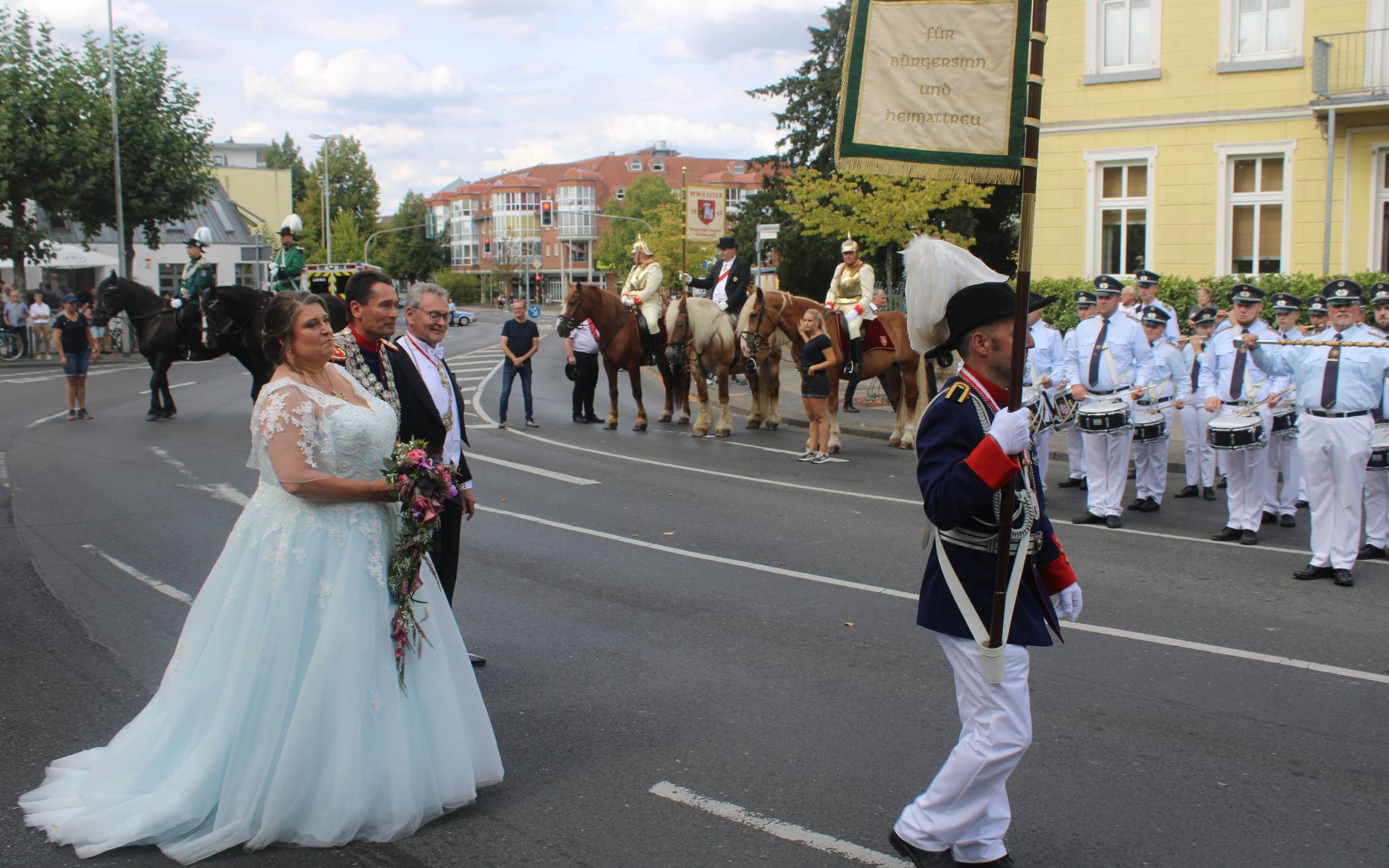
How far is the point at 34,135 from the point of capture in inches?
1362

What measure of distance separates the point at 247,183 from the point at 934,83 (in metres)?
82.2

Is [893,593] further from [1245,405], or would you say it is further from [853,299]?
[853,299]

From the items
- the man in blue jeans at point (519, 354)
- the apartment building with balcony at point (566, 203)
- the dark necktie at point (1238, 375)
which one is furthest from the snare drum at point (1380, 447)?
the apartment building with balcony at point (566, 203)

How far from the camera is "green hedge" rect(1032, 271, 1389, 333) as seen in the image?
20.9 m

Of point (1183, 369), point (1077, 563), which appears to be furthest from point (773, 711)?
point (1183, 369)

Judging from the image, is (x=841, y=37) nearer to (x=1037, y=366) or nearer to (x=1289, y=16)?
(x=1289, y=16)

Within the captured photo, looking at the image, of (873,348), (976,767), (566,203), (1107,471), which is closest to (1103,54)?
(873,348)

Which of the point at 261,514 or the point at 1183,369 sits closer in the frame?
the point at 261,514

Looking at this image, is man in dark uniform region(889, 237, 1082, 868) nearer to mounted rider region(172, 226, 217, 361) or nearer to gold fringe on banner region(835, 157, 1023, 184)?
gold fringe on banner region(835, 157, 1023, 184)

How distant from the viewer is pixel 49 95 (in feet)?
116

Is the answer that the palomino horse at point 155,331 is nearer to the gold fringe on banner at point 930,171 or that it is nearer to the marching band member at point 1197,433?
the marching band member at point 1197,433

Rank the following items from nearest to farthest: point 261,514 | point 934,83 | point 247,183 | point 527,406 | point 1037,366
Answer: point 261,514, point 934,83, point 1037,366, point 527,406, point 247,183

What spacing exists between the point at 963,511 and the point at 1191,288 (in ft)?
68.5

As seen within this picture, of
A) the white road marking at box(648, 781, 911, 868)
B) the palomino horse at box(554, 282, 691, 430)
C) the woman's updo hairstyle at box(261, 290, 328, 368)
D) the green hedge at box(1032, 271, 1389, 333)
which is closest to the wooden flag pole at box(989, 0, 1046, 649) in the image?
the white road marking at box(648, 781, 911, 868)
